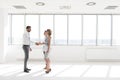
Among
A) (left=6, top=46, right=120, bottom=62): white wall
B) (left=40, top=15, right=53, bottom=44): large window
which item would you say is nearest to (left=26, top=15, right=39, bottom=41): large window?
(left=40, top=15, right=53, bottom=44): large window

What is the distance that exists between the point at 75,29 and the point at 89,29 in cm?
70

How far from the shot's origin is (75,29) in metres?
12.0

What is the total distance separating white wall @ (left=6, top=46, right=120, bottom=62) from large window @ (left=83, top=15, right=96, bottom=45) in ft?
1.97

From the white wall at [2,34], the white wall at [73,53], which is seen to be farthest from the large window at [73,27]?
the white wall at [2,34]

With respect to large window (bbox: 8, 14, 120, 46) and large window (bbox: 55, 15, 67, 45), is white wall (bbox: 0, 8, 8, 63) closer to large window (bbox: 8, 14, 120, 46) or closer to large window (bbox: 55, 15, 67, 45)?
large window (bbox: 8, 14, 120, 46)

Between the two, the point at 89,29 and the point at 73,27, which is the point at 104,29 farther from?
the point at 73,27

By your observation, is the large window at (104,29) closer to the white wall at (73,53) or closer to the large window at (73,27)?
the large window at (73,27)

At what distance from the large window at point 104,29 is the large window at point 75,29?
987 millimetres

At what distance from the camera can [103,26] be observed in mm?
11961

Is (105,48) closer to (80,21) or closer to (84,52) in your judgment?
(84,52)

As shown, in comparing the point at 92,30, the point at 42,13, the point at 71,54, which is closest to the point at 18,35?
the point at 42,13

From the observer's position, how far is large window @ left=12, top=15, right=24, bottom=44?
12.0 metres

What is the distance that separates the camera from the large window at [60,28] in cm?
1196

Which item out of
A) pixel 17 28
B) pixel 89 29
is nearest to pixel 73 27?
pixel 89 29
